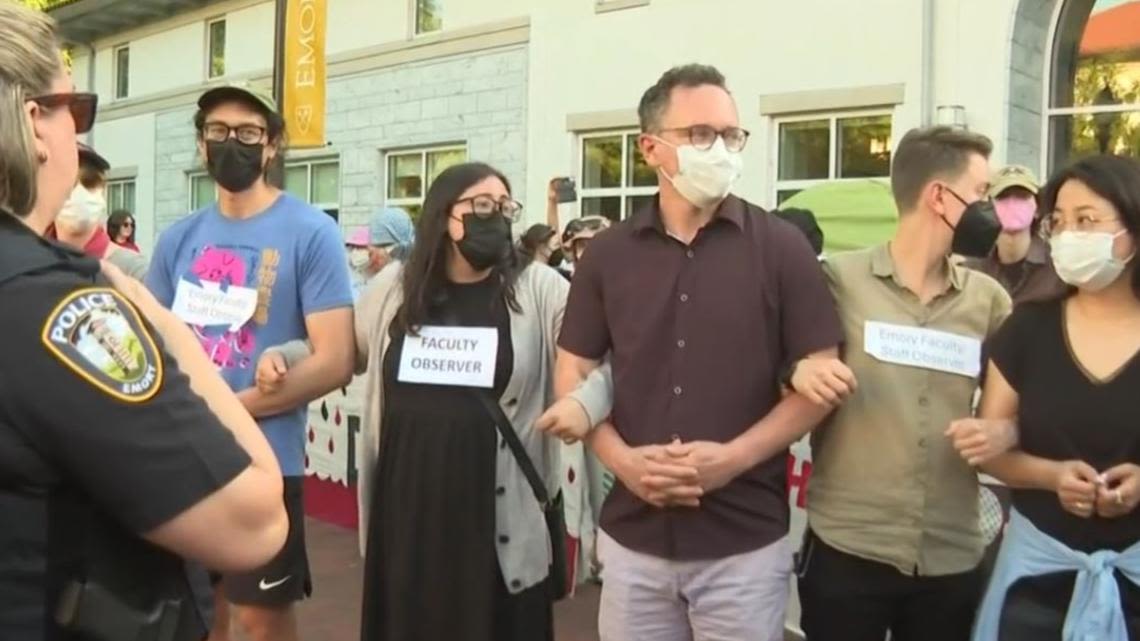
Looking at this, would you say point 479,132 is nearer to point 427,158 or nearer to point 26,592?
point 427,158

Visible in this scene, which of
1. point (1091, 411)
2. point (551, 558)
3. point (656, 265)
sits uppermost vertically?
point (656, 265)

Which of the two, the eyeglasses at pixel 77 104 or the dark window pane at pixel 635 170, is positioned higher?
the dark window pane at pixel 635 170

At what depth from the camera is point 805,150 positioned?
37.1ft

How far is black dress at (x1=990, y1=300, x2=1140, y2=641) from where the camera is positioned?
2609 millimetres

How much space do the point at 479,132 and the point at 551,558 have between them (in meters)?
11.2

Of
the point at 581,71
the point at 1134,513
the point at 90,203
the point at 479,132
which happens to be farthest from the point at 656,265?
the point at 479,132

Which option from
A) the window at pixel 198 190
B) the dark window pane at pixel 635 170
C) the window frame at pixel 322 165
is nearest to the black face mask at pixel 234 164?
the dark window pane at pixel 635 170

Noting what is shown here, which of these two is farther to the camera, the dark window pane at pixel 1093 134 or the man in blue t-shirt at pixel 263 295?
the dark window pane at pixel 1093 134


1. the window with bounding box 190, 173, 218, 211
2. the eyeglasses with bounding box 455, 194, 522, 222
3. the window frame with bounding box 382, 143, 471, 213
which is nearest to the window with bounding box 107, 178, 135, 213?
the window with bounding box 190, 173, 218, 211

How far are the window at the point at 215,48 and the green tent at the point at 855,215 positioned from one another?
1469cm

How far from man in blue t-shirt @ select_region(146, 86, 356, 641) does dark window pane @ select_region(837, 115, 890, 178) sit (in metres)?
7.95

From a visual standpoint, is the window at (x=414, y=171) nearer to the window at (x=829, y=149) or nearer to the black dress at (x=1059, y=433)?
the window at (x=829, y=149)

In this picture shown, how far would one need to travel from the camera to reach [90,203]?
3967 millimetres

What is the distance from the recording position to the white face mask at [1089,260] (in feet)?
8.77
